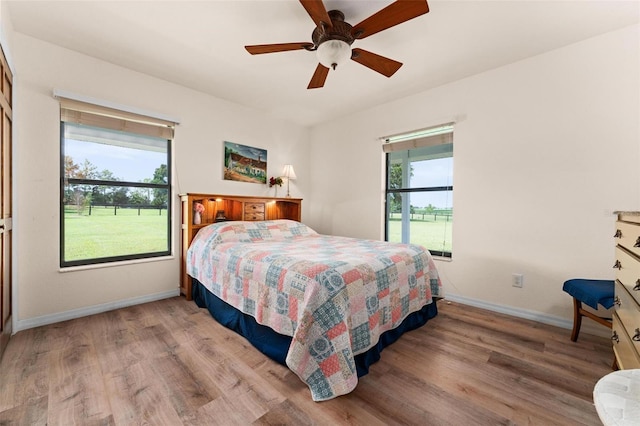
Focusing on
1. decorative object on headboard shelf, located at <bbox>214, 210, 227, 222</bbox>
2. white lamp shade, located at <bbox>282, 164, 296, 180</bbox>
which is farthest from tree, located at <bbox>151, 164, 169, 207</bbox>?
white lamp shade, located at <bbox>282, 164, 296, 180</bbox>

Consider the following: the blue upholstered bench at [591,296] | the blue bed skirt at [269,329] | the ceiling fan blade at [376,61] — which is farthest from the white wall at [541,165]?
the ceiling fan blade at [376,61]

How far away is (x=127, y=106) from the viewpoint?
287 cm

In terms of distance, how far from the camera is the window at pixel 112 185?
8.66ft

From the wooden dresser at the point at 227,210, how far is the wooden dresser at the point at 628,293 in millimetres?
3420

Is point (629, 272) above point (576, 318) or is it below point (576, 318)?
above

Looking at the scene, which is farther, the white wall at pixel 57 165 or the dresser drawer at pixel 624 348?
the white wall at pixel 57 165

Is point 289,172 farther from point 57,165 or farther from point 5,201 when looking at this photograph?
point 5,201

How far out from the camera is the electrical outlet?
269 cm

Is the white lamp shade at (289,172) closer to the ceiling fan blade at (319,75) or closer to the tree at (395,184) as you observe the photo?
the tree at (395,184)

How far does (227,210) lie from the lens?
3.57 meters

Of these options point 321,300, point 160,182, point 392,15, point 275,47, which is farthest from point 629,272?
point 160,182

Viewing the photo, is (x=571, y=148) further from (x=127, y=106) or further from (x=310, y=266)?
(x=127, y=106)

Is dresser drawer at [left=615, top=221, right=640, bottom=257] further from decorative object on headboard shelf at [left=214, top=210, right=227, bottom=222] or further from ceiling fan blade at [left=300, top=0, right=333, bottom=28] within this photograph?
decorative object on headboard shelf at [left=214, top=210, right=227, bottom=222]

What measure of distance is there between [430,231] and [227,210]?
2.69m
